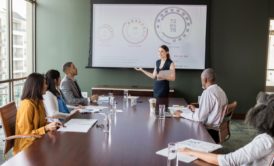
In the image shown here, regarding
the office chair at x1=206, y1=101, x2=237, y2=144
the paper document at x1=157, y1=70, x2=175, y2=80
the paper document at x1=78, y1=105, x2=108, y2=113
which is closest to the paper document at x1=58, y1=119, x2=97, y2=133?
the paper document at x1=78, y1=105, x2=108, y2=113

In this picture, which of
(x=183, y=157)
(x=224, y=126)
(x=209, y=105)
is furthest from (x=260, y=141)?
(x=224, y=126)

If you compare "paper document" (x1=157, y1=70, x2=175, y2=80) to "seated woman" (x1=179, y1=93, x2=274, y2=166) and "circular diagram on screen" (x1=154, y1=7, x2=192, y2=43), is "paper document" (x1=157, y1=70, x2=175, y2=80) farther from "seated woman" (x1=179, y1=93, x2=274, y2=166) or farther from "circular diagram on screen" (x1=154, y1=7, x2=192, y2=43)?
"seated woman" (x1=179, y1=93, x2=274, y2=166)

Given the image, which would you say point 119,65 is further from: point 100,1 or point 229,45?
point 229,45

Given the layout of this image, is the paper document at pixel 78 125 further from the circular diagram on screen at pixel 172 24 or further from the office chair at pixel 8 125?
the circular diagram on screen at pixel 172 24

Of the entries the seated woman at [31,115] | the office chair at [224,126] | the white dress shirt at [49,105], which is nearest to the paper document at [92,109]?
the white dress shirt at [49,105]

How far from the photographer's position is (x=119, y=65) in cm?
663

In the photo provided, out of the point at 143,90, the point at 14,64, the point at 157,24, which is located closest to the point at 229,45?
the point at 157,24

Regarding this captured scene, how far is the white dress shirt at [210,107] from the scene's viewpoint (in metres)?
3.14

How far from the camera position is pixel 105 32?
6609mm

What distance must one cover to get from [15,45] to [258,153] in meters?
5.27

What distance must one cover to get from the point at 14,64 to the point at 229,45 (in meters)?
4.19

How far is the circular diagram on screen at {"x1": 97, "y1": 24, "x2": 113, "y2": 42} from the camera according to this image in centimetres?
660

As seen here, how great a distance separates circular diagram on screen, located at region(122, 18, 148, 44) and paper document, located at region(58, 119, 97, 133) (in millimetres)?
3861

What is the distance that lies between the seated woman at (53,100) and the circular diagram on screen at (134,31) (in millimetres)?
3309
